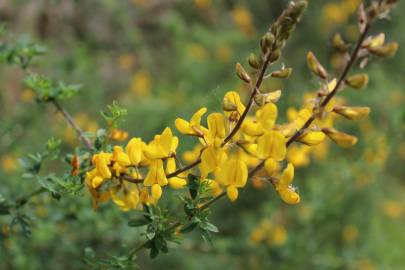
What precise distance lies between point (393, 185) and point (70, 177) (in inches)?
205

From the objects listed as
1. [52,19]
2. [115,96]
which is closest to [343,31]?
[115,96]

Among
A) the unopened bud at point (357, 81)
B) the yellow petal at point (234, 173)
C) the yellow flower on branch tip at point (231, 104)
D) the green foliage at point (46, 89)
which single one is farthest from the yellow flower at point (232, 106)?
the green foliage at point (46, 89)

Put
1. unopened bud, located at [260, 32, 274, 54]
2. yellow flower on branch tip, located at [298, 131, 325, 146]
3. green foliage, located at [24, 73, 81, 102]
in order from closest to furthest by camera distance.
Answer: unopened bud, located at [260, 32, 274, 54], yellow flower on branch tip, located at [298, 131, 325, 146], green foliage, located at [24, 73, 81, 102]

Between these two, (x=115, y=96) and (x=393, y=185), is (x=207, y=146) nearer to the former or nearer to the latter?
(x=115, y=96)

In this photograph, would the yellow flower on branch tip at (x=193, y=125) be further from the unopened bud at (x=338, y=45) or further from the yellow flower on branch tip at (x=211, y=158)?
the unopened bud at (x=338, y=45)

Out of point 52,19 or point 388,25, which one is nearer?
point 52,19

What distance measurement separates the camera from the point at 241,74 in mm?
1318

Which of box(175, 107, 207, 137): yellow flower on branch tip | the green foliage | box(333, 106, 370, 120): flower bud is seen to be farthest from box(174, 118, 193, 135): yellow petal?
the green foliage

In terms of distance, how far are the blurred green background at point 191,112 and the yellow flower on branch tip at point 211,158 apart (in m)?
0.15

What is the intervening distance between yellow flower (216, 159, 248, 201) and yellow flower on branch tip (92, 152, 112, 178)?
0.80ft

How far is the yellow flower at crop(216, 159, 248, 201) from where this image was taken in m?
1.32

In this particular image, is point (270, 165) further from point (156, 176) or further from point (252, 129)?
point (156, 176)

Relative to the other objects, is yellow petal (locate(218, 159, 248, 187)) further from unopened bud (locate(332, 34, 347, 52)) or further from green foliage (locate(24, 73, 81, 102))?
green foliage (locate(24, 73, 81, 102))

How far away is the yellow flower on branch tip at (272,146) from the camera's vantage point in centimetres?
128
